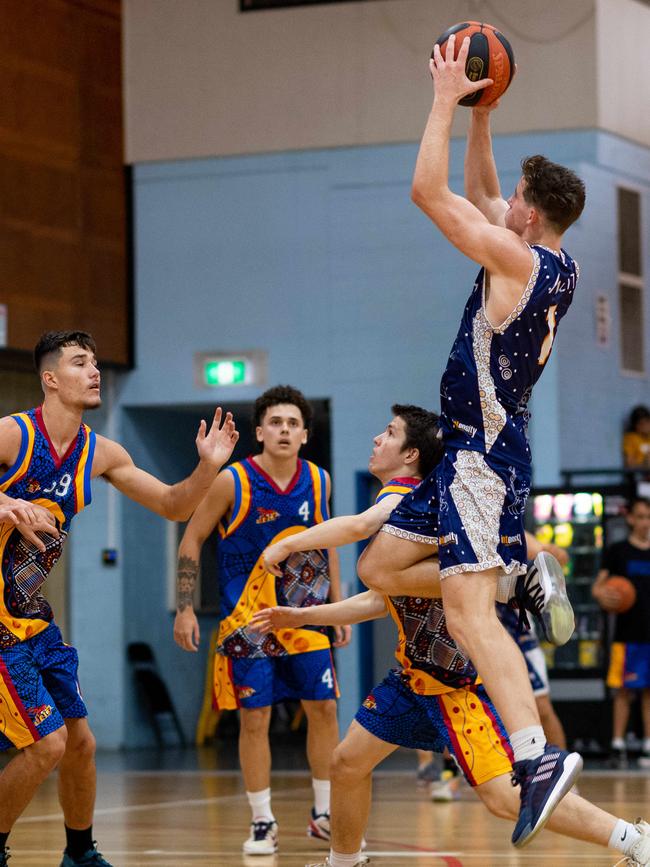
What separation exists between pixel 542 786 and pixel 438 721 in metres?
0.99

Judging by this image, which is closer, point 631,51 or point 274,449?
point 274,449

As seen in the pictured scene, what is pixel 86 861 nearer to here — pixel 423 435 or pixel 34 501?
pixel 34 501

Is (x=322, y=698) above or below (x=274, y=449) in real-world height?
below

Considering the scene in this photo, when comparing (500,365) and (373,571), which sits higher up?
(500,365)

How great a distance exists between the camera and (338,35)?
14.0 metres

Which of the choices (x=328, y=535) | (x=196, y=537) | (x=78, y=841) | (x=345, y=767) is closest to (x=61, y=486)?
(x=328, y=535)

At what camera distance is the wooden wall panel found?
13008 mm

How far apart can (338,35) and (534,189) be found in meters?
9.56

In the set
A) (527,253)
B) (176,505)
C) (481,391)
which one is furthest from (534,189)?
(176,505)

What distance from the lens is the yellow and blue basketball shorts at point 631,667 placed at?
12.0m

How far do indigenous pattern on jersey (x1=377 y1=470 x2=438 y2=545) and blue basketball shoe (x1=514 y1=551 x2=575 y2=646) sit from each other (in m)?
0.32

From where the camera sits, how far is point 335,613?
560cm

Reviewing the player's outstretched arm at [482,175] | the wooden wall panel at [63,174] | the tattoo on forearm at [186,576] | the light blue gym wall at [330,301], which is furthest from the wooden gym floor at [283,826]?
the wooden wall panel at [63,174]

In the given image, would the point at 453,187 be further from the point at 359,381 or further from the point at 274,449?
the point at 274,449
